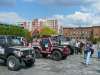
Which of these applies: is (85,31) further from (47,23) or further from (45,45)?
A: (45,45)

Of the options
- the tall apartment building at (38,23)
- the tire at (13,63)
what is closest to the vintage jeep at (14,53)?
the tire at (13,63)

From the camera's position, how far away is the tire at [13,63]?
16.7 metres

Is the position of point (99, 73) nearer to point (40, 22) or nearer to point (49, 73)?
point (49, 73)

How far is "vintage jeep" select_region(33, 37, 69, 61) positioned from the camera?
23469 millimetres

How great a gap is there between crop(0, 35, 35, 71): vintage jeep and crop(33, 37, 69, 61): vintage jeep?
18.3 feet

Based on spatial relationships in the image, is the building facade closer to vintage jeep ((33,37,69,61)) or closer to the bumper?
vintage jeep ((33,37,69,61))

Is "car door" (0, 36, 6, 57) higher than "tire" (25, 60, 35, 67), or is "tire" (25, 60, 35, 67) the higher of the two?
"car door" (0, 36, 6, 57)

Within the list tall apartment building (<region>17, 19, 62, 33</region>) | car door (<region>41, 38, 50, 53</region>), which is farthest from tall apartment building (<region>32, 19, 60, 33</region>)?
car door (<region>41, 38, 50, 53</region>)

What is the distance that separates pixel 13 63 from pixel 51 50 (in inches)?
298

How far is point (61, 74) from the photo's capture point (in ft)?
50.3

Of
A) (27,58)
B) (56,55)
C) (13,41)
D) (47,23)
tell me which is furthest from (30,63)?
(47,23)

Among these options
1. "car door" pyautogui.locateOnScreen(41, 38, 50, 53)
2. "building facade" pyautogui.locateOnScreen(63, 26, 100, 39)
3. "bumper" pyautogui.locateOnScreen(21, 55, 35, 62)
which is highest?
"building facade" pyautogui.locateOnScreen(63, 26, 100, 39)

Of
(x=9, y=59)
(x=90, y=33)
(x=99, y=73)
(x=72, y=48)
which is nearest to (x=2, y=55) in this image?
(x=9, y=59)

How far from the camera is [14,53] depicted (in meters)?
16.9
